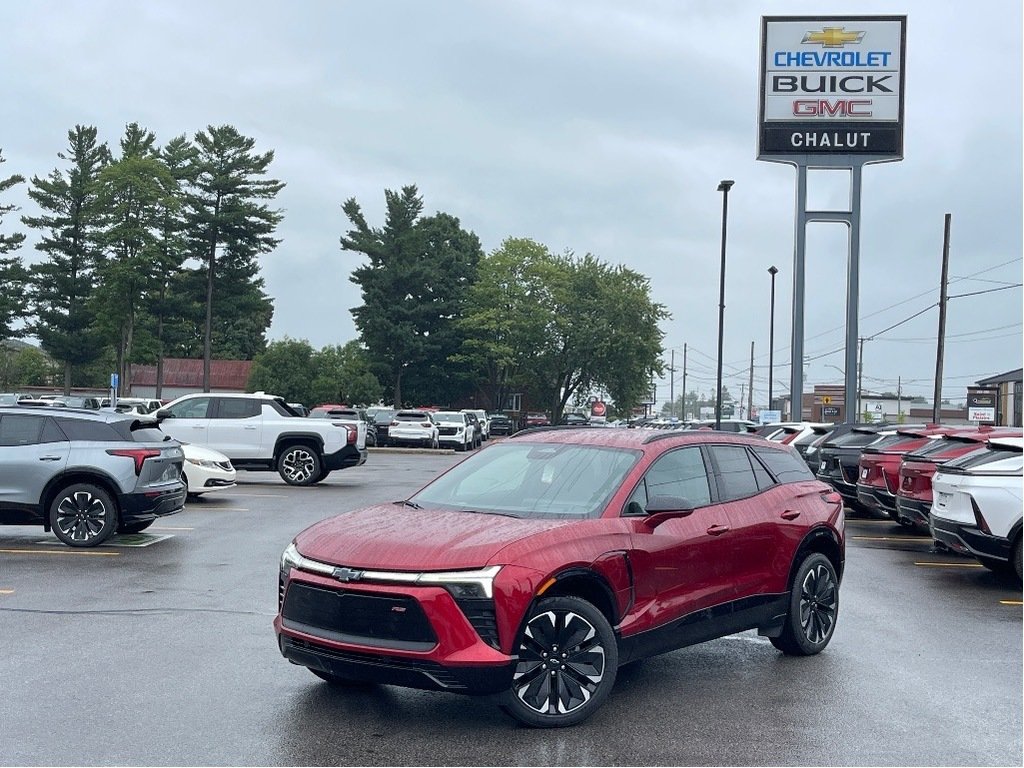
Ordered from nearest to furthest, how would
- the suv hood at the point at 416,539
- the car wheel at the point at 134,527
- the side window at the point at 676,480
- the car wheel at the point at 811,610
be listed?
the suv hood at the point at 416,539 < the side window at the point at 676,480 < the car wheel at the point at 811,610 < the car wheel at the point at 134,527

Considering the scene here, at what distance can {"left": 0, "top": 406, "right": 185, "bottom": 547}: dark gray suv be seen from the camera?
42.8ft

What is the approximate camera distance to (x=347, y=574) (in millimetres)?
6016

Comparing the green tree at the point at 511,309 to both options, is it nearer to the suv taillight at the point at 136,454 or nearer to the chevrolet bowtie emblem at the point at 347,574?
the suv taillight at the point at 136,454

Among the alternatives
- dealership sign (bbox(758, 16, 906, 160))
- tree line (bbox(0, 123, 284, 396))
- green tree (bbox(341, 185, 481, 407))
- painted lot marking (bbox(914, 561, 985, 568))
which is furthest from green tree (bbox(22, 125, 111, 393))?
painted lot marking (bbox(914, 561, 985, 568))

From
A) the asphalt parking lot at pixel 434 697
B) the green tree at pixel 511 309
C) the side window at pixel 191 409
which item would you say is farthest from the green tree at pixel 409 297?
the asphalt parking lot at pixel 434 697

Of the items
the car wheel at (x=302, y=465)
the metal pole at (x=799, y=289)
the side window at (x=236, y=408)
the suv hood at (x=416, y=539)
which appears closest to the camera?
the suv hood at (x=416, y=539)

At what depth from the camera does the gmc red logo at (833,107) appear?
40.8m

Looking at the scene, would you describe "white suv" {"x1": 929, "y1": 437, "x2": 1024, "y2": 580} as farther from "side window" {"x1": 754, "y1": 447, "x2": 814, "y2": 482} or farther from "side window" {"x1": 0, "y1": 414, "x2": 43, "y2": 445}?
"side window" {"x1": 0, "y1": 414, "x2": 43, "y2": 445}

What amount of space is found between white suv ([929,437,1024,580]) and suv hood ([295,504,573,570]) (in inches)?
276

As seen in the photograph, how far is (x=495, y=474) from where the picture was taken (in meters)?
7.52

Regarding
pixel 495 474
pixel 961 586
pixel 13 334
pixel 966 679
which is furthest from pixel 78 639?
pixel 13 334

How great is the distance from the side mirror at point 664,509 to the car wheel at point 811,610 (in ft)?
6.00

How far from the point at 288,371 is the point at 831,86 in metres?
43.8

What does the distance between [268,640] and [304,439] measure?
15.2 metres
